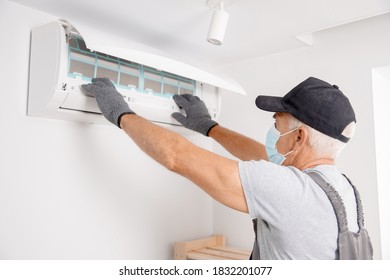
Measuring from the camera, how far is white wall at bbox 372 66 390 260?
155 cm

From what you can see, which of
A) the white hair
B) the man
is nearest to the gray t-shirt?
the man

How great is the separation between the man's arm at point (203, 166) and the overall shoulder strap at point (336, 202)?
0.20 metres

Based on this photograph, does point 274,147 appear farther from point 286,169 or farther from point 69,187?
point 69,187

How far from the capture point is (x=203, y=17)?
4.66 feet

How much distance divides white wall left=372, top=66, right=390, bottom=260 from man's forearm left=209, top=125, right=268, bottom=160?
0.50 meters

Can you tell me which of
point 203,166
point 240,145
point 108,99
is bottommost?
point 203,166

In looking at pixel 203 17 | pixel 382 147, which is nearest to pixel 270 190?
pixel 203 17

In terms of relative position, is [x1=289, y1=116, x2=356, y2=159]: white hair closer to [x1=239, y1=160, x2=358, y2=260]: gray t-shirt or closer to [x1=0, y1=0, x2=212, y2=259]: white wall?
[x1=239, y1=160, x2=358, y2=260]: gray t-shirt

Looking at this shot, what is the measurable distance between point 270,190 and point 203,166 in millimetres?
174

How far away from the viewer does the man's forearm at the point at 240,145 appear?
149cm

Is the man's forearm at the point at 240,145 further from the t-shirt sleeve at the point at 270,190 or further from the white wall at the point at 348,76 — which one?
the t-shirt sleeve at the point at 270,190
